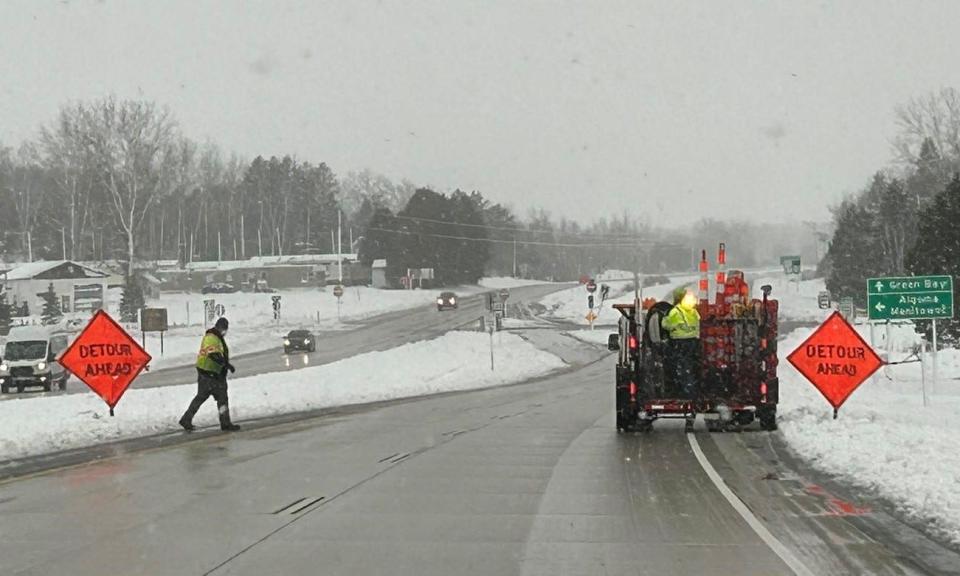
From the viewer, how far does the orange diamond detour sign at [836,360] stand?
17.6 metres

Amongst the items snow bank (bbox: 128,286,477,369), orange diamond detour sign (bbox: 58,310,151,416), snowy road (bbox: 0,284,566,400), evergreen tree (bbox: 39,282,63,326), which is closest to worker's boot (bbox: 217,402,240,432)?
orange diamond detour sign (bbox: 58,310,151,416)

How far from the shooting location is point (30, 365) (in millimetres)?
37781

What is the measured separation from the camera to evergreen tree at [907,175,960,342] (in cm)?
3569

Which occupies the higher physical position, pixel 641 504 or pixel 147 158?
pixel 147 158

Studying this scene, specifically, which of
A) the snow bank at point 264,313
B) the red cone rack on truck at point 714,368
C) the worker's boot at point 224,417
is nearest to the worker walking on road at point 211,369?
the worker's boot at point 224,417

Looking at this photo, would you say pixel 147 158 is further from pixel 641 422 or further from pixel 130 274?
pixel 641 422

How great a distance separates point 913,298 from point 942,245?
15.8 m

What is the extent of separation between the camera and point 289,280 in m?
124

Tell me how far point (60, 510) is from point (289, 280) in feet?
378

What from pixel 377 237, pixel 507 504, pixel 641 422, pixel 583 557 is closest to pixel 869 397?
pixel 641 422

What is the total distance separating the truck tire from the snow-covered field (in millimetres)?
9773

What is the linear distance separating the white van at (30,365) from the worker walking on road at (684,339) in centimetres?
2788

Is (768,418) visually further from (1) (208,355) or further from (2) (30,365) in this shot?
(2) (30,365)

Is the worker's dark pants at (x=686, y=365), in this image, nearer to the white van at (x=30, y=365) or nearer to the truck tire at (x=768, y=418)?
the truck tire at (x=768, y=418)
